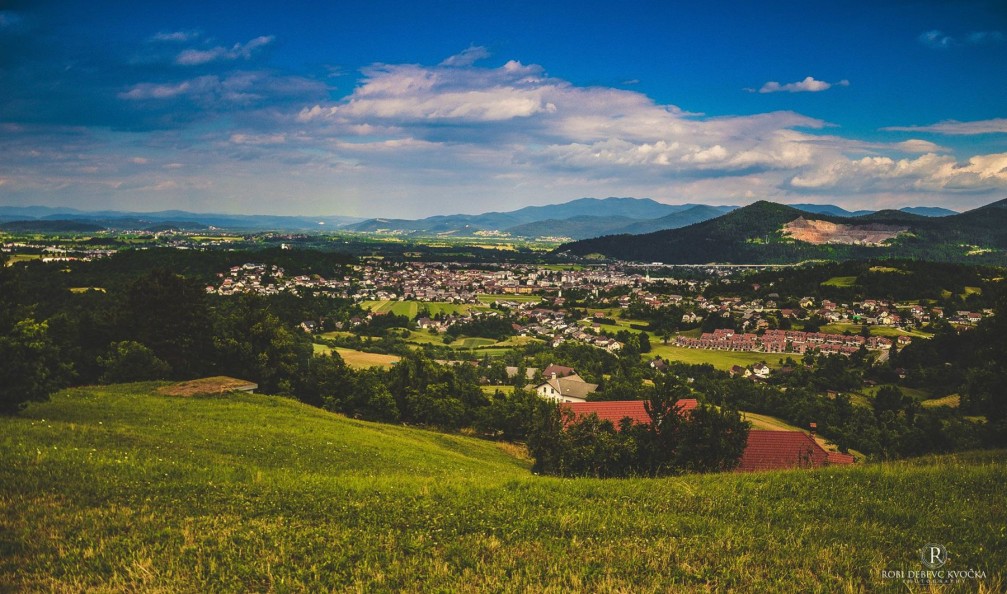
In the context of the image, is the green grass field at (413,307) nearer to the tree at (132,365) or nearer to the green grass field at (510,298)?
the green grass field at (510,298)

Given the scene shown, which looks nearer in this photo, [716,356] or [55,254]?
[716,356]

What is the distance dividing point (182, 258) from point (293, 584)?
153 meters

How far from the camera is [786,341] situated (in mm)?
97500

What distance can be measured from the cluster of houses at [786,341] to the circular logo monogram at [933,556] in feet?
310

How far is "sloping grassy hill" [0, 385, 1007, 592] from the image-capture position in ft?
17.6

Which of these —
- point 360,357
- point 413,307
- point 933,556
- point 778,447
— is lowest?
point 360,357

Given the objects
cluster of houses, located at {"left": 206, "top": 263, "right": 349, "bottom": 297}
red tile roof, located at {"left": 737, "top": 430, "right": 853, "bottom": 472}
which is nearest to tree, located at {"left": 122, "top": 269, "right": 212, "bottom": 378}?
red tile roof, located at {"left": 737, "top": 430, "right": 853, "bottom": 472}

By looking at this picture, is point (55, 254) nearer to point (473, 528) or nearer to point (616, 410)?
point (616, 410)

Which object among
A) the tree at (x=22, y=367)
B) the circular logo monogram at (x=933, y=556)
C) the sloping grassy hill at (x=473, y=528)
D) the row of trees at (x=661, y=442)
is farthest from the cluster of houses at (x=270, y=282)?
the circular logo monogram at (x=933, y=556)

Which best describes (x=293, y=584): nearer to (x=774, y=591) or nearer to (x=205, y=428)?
(x=774, y=591)

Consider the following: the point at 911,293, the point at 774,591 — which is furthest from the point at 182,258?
the point at 911,293

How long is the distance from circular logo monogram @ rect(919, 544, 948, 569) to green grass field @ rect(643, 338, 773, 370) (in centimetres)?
8104

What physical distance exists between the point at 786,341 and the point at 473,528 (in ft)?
349


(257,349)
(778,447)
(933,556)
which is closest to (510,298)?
(257,349)
